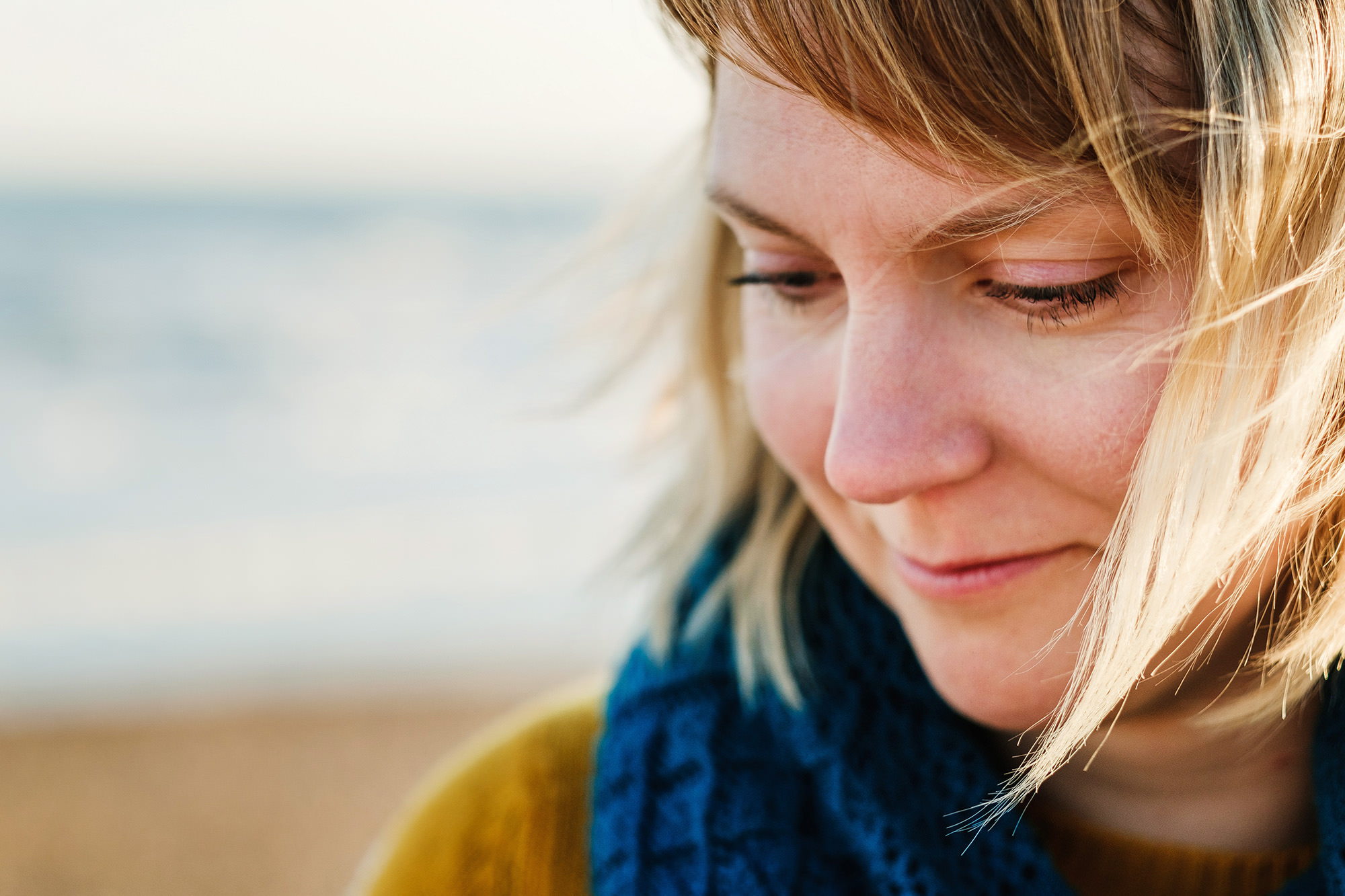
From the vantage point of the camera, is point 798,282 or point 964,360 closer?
point 964,360

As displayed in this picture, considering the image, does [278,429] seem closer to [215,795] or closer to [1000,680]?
[215,795]

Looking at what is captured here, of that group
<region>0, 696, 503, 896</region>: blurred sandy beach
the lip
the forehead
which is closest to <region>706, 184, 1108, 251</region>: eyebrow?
the forehead

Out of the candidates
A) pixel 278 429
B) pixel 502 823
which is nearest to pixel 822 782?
pixel 502 823

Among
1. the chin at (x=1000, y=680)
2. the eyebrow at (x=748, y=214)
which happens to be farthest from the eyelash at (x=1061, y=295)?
the chin at (x=1000, y=680)

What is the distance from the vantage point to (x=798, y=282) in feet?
4.31

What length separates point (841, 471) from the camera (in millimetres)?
1168

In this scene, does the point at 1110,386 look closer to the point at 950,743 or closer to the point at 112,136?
the point at 950,743

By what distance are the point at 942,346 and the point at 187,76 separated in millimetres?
17731

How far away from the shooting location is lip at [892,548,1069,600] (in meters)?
1.24

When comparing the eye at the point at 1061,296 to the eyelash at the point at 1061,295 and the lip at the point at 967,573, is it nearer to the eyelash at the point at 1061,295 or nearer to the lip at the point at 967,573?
the eyelash at the point at 1061,295

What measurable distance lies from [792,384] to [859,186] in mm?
319

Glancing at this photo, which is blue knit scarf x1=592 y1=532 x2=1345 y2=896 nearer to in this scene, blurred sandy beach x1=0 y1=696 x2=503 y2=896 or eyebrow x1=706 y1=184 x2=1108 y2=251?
eyebrow x1=706 y1=184 x2=1108 y2=251

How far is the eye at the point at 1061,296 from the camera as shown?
3.49 ft

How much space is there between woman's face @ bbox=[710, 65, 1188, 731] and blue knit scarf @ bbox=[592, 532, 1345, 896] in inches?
8.4
